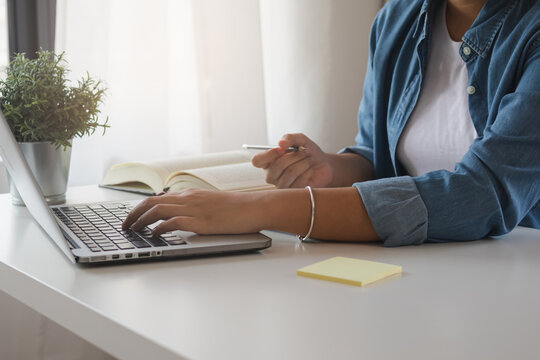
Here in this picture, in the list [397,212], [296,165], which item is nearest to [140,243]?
[397,212]

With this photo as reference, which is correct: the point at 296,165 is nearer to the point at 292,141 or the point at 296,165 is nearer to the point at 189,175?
the point at 292,141

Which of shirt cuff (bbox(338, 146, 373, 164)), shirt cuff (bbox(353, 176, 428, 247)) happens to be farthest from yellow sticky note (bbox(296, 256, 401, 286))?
shirt cuff (bbox(338, 146, 373, 164))

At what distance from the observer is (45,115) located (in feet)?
3.81

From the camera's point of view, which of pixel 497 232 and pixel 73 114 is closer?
pixel 497 232

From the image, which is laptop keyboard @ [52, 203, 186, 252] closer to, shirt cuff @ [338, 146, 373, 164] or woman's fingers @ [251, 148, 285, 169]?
woman's fingers @ [251, 148, 285, 169]

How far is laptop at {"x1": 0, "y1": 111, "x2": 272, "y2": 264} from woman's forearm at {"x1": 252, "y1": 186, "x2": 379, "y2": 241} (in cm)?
4

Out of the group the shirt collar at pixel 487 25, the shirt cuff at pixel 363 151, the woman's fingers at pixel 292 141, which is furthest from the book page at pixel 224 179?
the shirt collar at pixel 487 25

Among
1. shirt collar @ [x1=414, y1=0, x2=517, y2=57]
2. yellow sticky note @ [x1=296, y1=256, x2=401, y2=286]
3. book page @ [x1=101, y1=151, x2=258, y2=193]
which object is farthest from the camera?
book page @ [x1=101, y1=151, x2=258, y2=193]

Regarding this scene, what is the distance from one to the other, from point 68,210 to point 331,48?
68.2 inches

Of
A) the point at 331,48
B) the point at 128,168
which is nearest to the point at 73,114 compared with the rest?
the point at 128,168

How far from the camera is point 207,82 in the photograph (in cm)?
281

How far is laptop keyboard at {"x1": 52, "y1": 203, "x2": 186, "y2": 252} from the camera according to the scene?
79 cm

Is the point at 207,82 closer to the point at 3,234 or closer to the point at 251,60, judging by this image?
the point at 251,60

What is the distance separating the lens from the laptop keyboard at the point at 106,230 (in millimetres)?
789
